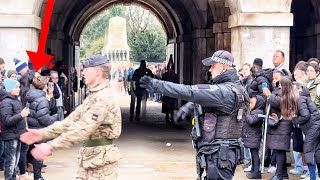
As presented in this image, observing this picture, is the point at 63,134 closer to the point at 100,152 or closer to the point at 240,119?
the point at 100,152

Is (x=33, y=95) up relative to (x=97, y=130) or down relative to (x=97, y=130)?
up

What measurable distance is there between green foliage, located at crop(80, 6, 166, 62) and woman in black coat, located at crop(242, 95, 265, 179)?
30632 mm

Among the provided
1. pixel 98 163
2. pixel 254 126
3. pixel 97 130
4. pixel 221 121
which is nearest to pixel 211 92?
pixel 221 121

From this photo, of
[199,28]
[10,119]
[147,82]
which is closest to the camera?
[147,82]

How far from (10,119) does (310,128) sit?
402 centimetres

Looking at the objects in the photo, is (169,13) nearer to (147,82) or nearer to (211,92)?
(211,92)

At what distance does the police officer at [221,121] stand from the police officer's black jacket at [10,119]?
10.3 feet

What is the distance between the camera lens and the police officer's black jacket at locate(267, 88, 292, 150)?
861 cm

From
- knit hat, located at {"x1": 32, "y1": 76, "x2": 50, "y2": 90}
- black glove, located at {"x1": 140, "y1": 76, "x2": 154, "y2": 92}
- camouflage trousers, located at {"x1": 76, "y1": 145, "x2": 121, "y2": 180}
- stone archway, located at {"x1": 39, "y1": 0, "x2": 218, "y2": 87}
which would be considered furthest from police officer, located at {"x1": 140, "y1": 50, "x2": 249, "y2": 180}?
stone archway, located at {"x1": 39, "y1": 0, "x2": 218, "y2": 87}

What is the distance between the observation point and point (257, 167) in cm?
899

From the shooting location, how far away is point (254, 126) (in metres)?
9.11

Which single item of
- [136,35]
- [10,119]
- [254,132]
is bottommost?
[254,132]

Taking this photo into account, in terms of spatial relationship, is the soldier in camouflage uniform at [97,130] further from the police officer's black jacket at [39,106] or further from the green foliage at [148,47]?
the green foliage at [148,47]

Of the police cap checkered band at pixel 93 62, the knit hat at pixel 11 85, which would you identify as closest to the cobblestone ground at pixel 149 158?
the knit hat at pixel 11 85
